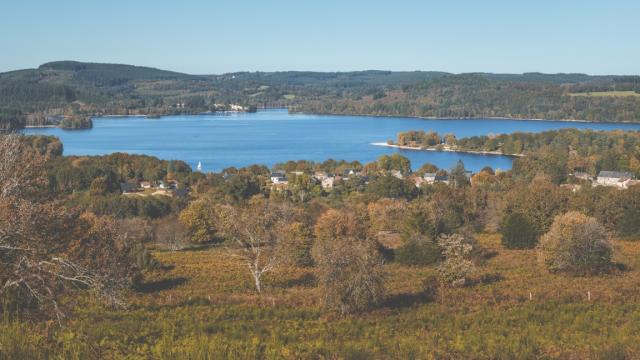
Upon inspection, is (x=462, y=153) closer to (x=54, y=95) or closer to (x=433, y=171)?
(x=433, y=171)

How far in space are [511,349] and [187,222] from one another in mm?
24339

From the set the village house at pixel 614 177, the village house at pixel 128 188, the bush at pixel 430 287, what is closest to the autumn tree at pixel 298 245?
the bush at pixel 430 287

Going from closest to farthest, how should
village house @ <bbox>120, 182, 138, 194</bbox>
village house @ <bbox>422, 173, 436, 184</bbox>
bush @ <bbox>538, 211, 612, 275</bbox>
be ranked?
bush @ <bbox>538, 211, 612, 275</bbox>, village house @ <bbox>120, 182, 138, 194</bbox>, village house @ <bbox>422, 173, 436, 184</bbox>

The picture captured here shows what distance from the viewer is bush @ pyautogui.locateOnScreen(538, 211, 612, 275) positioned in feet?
67.1

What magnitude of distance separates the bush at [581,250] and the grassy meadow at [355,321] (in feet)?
2.31

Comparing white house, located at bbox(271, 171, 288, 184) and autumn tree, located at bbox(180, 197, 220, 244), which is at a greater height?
autumn tree, located at bbox(180, 197, 220, 244)

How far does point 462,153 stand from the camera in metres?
94.5

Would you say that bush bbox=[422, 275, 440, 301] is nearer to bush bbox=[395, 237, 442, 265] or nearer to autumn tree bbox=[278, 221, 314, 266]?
bush bbox=[395, 237, 442, 265]

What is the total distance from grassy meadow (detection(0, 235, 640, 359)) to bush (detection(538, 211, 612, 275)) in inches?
27.7

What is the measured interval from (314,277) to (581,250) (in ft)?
28.4

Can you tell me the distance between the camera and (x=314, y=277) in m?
20.4

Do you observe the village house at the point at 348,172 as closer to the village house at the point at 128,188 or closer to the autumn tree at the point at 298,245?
the village house at the point at 128,188

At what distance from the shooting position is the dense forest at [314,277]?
6949 millimetres

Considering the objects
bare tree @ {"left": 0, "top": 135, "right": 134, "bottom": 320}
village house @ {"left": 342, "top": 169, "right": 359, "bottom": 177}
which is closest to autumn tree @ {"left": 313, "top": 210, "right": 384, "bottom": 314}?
bare tree @ {"left": 0, "top": 135, "right": 134, "bottom": 320}
